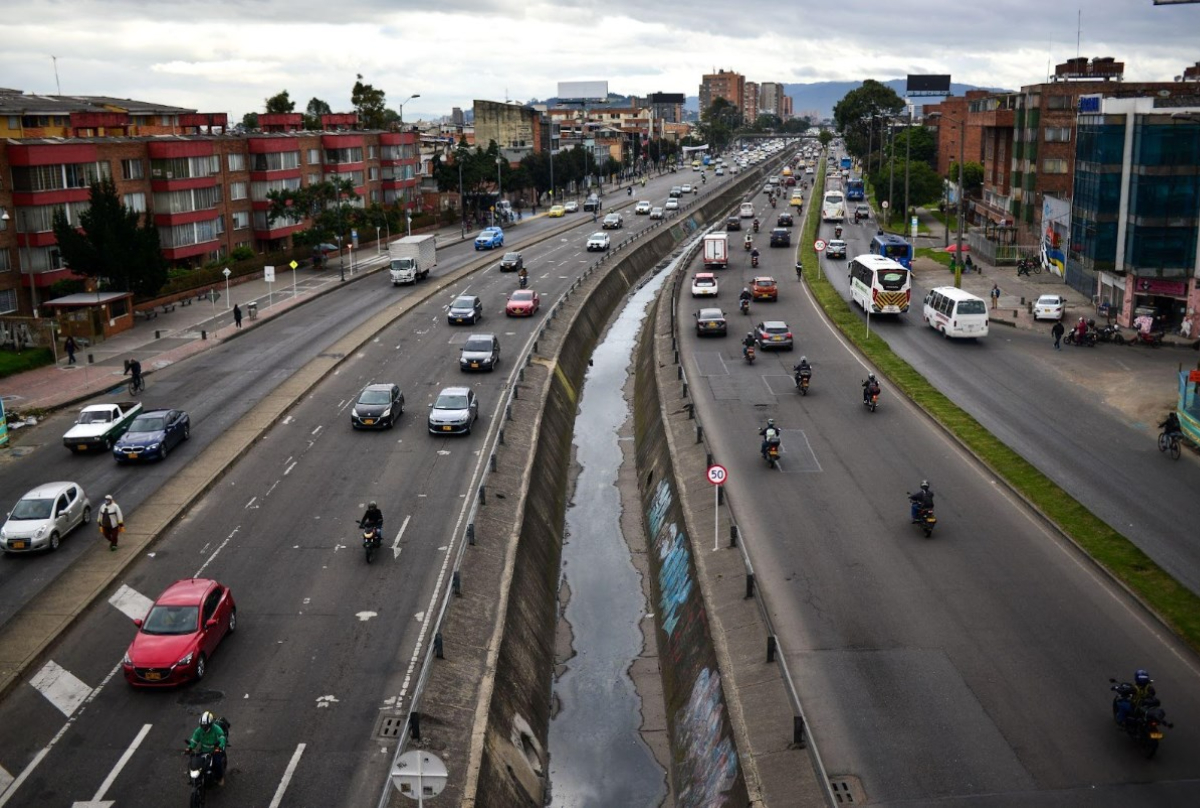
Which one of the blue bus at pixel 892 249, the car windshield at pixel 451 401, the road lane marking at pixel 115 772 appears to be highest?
the blue bus at pixel 892 249

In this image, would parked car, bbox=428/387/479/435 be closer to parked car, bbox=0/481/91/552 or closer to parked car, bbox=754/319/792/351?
parked car, bbox=0/481/91/552

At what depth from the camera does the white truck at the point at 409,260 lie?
273ft

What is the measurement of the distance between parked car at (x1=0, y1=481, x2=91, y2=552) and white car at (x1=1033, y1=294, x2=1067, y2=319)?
51.9 metres

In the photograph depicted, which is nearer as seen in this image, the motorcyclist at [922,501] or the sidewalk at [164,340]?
the motorcyclist at [922,501]

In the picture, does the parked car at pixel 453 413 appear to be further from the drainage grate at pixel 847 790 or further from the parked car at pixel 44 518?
the drainage grate at pixel 847 790

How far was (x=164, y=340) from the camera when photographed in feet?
210

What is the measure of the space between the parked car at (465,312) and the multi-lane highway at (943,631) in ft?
88.5

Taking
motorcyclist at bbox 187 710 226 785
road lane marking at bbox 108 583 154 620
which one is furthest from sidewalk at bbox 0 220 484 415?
motorcyclist at bbox 187 710 226 785

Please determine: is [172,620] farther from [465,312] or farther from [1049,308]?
[1049,308]

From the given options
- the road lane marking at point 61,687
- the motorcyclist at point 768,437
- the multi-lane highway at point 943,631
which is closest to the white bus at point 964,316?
the multi-lane highway at point 943,631

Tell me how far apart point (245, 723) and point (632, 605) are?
14039mm

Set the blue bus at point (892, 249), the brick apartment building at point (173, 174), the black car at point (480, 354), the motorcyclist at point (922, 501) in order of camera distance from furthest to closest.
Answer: the blue bus at point (892, 249), the brick apartment building at point (173, 174), the black car at point (480, 354), the motorcyclist at point (922, 501)

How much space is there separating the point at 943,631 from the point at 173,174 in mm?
72735

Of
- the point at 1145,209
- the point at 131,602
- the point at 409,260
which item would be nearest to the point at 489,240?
the point at 409,260
